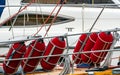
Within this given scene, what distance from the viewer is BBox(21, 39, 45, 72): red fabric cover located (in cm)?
769

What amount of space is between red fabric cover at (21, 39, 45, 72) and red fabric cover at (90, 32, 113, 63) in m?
0.78

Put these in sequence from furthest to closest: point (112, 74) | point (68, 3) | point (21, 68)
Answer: point (68, 3), point (21, 68), point (112, 74)

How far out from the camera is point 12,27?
1153 centimetres

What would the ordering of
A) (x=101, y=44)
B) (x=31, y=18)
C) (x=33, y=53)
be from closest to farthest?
(x=101, y=44) < (x=33, y=53) < (x=31, y=18)

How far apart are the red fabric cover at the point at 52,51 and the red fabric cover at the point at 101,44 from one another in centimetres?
48

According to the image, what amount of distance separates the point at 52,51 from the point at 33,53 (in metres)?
0.31

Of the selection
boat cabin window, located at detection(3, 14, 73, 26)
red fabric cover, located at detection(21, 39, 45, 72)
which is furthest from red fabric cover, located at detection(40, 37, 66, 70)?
boat cabin window, located at detection(3, 14, 73, 26)

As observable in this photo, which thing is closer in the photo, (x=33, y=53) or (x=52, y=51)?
(x=52, y=51)

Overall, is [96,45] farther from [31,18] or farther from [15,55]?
[31,18]

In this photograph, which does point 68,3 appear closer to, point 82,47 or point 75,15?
point 75,15

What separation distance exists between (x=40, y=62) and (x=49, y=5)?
12.1 feet

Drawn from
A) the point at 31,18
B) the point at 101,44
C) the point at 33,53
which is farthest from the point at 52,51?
the point at 31,18

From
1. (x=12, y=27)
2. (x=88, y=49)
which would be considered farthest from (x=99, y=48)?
(x=12, y=27)

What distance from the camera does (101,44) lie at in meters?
7.54
